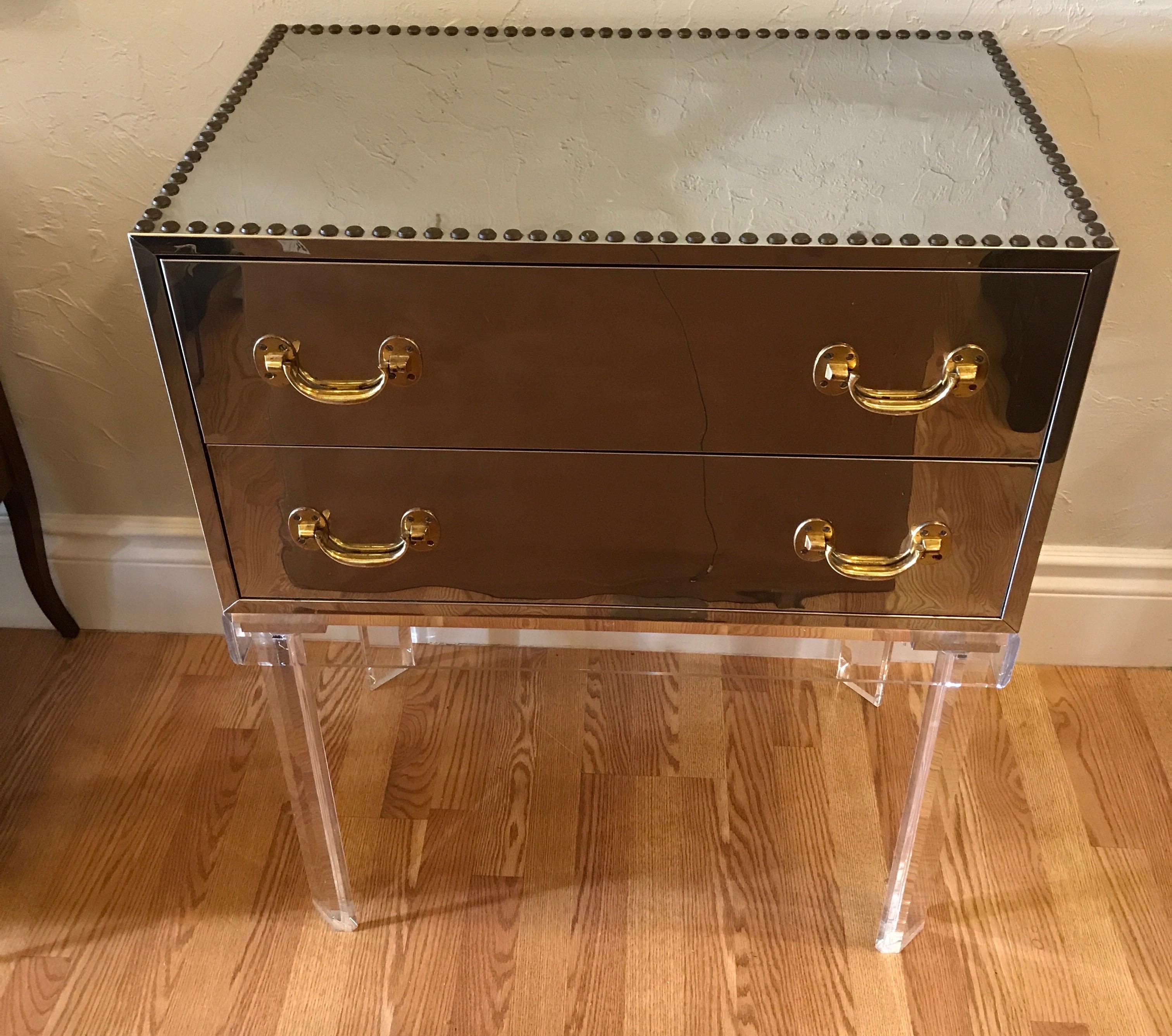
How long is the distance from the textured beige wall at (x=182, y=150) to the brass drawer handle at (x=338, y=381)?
429 millimetres

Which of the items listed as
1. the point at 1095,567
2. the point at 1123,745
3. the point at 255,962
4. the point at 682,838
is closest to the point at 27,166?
the point at 255,962

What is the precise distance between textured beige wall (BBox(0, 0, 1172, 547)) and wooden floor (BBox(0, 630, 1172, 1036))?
0.94 feet

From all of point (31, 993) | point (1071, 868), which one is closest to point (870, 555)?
point (1071, 868)

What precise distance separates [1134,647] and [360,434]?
1.05m

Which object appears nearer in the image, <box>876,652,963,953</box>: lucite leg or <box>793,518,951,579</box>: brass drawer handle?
<box>793,518,951,579</box>: brass drawer handle

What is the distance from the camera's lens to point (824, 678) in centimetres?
105

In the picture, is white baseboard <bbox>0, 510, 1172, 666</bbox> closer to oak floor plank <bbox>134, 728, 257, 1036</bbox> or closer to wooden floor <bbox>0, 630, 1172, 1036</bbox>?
wooden floor <bbox>0, 630, 1172, 1036</bbox>

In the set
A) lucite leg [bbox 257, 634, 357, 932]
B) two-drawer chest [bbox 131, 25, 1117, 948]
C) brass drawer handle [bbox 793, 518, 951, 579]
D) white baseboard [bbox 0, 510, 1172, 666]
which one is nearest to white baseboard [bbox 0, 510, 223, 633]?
white baseboard [bbox 0, 510, 1172, 666]

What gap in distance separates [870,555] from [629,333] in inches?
10.0

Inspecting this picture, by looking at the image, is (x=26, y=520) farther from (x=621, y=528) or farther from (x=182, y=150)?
(x=621, y=528)

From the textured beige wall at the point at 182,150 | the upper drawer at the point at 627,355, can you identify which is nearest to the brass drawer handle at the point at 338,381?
the upper drawer at the point at 627,355

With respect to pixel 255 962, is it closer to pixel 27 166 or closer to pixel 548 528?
pixel 548 528

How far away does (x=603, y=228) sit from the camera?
28.3 inches

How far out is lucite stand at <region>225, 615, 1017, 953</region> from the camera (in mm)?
923
